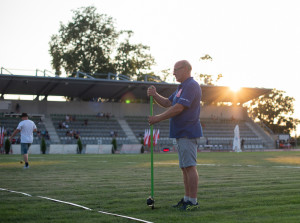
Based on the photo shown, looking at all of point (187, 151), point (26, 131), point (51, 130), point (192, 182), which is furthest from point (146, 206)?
point (51, 130)

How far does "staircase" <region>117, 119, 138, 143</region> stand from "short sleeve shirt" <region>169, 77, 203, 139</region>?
43.2 meters

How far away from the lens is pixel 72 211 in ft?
18.5

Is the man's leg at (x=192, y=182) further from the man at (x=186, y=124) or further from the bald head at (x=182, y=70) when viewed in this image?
the bald head at (x=182, y=70)

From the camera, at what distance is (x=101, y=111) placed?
2162 inches

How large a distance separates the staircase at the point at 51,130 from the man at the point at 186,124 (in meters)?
39.9

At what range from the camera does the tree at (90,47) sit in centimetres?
5791

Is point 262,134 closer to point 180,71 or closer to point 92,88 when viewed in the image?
point 92,88

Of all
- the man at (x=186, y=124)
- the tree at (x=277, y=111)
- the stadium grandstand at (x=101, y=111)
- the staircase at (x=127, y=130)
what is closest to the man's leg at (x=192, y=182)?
the man at (x=186, y=124)

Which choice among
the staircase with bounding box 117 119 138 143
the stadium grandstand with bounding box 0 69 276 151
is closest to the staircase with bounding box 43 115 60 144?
the stadium grandstand with bounding box 0 69 276 151

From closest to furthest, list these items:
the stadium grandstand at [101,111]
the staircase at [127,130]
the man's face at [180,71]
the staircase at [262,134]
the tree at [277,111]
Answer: the man's face at [180,71] → the stadium grandstand at [101,111] → the staircase at [127,130] → the staircase at [262,134] → the tree at [277,111]

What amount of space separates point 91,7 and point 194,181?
2221 inches

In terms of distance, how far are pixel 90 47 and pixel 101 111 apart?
9292mm

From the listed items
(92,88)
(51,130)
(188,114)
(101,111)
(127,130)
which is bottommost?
(188,114)

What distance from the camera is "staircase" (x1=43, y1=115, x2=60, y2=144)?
4572cm
